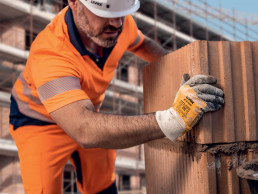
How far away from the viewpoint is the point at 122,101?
14172 millimetres

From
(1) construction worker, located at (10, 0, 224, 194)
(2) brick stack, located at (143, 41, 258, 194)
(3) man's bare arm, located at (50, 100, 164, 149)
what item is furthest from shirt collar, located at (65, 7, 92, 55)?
(2) brick stack, located at (143, 41, 258, 194)

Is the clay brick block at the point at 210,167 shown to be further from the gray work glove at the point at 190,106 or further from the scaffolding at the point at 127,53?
the scaffolding at the point at 127,53

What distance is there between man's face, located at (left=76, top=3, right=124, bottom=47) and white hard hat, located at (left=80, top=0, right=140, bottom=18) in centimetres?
4

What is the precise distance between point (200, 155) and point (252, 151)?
0.25 meters

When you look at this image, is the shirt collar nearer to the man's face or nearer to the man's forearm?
the man's face

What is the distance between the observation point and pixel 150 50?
2436 millimetres

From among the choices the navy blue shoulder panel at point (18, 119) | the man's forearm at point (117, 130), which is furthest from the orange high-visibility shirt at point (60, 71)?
the man's forearm at point (117, 130)

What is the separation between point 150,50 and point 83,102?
0.95 m

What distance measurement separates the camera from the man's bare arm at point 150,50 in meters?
2.41

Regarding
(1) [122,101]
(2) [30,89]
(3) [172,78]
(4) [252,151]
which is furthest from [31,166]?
(1) [122,101]

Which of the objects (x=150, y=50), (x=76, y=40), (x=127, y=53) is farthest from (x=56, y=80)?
(x=127, y=53)

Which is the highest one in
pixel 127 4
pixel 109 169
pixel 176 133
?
pixel 127 4

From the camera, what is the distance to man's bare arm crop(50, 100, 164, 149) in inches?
58.7

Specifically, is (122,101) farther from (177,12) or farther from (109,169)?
(109,169)
